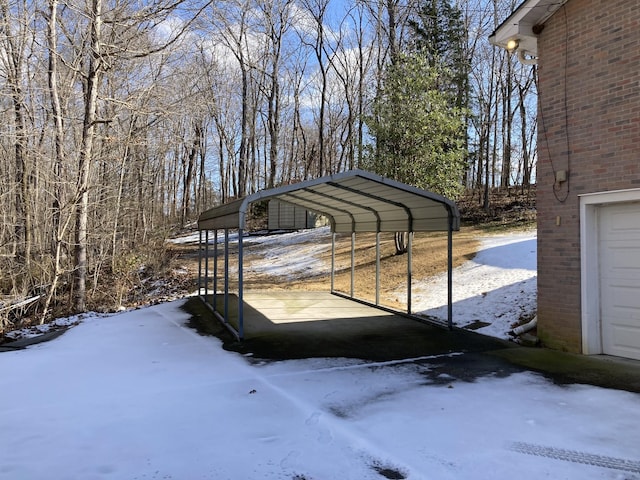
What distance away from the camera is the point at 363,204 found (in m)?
9.41

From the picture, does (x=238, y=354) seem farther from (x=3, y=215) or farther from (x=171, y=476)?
(x=3, y=215)

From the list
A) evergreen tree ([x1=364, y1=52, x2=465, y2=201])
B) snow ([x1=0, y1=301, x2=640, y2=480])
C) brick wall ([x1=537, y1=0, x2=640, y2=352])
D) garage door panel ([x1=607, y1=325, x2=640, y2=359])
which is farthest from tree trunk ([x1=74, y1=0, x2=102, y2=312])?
garage door panel ([x1=607, y1=325, x2=640, y2=359])

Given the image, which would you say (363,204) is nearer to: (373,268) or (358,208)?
(358,208)

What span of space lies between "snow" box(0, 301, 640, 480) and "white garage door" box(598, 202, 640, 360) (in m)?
1.45

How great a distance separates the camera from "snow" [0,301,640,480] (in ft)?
9.80

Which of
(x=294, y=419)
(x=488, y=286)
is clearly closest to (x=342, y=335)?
(x=294, y=419)

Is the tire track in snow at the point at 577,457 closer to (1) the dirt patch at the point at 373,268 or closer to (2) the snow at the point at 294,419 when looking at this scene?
(2) the snow at the point at 294,419

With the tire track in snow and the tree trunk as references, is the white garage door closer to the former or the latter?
the tire track in snow

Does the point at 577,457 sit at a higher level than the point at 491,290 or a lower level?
lower

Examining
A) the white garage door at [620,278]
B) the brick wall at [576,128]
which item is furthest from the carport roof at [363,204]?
the white garage door at [620,278]

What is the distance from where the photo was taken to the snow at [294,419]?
9.81ft

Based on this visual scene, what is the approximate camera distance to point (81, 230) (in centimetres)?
1029

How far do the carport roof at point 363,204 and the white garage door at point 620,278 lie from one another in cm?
220

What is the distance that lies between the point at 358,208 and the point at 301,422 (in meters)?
6.75
